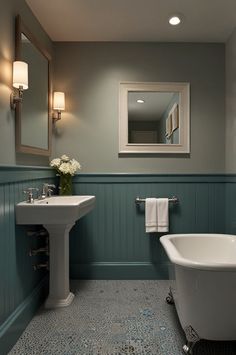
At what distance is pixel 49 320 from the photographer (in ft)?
6.62

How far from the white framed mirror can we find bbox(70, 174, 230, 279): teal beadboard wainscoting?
299 millimetres

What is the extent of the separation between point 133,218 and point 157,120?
984 mm

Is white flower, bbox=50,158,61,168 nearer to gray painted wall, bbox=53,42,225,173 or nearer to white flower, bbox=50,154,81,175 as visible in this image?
white flower, bbox=50,154,81,175

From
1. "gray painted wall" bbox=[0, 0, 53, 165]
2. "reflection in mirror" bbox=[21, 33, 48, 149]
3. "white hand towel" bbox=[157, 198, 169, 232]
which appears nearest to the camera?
"gray painted wall" bbox=[0, 0, 53, 165]

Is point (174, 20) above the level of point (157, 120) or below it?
above

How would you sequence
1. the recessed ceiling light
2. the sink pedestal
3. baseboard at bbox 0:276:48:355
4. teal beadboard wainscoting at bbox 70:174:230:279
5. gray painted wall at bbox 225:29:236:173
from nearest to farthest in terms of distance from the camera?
baseboard at bbox 0:276:48:355
the sink pedestal
the recessed ceiling light
gray painted wall at bbox 225:29:236:173
teal beadboard wainscoting at bbox 70:174:230:279

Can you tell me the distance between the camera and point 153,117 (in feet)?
8.95

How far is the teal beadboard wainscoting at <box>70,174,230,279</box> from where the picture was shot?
2.79 meters

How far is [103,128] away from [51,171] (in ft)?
2.16

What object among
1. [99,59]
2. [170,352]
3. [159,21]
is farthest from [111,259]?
[159,21]

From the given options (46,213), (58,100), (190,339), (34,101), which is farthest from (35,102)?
(190,339)

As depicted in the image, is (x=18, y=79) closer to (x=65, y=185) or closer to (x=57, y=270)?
(x=65, y=185)

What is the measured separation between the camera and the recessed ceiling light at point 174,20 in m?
2.30

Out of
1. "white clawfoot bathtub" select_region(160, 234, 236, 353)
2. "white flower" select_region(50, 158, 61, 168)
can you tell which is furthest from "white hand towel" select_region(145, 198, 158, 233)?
"white clawfoot bathtub" select_region(160, 234, 236, 353)
